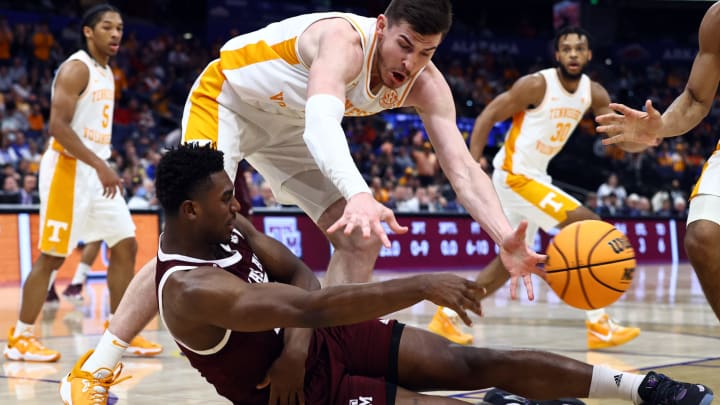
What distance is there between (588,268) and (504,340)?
3080mm

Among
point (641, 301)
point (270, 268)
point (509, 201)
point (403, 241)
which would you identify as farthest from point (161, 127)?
point (270, 268)

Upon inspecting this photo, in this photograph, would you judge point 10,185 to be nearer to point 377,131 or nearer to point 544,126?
point 544,126

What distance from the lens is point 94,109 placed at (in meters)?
6.84

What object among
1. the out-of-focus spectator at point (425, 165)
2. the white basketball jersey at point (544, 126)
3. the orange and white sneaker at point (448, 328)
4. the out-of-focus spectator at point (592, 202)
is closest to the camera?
the orange and white sneaker at point (448, 328)

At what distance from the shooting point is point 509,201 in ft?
25.9

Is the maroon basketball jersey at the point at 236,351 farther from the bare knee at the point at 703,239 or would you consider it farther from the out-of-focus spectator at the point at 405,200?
the out-of-focus spectator at the point at 405,200

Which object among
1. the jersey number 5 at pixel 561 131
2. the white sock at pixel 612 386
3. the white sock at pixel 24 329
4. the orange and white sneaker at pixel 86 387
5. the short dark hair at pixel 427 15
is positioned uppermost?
the short dark hair at pixel 427 15

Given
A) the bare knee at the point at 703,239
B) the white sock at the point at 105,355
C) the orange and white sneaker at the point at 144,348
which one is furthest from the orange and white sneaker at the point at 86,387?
the bare knee at the point at 703,239

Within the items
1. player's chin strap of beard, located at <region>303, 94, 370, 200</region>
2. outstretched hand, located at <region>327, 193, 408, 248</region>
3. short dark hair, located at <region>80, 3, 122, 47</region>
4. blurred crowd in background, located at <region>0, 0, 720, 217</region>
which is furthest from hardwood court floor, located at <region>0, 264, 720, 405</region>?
blurred crowd in background, located at <region>0, 0, 720, 217</region>

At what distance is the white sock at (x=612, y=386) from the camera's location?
3840 millimetres

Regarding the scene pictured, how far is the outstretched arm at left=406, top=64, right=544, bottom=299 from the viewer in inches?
165

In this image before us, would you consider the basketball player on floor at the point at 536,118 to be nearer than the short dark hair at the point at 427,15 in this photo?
No

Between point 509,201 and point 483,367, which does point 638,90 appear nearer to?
point 509,201

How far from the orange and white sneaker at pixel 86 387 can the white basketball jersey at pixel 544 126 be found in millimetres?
4168
